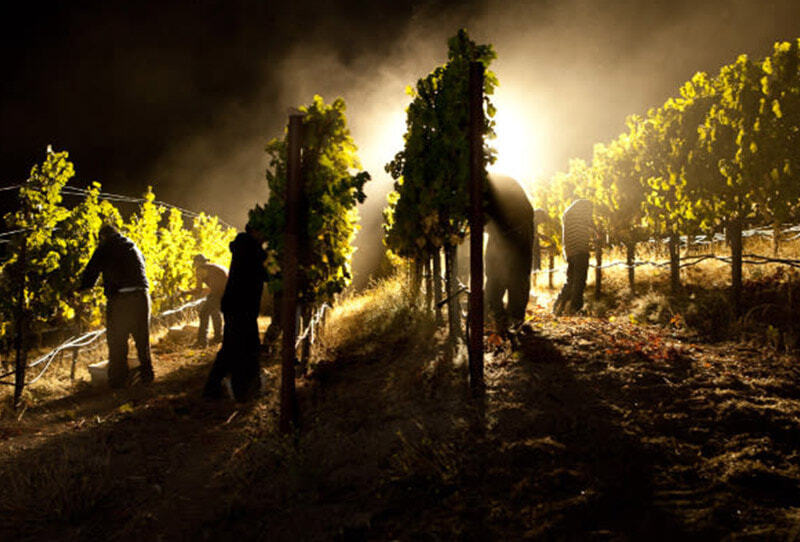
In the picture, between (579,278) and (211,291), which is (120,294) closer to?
(211,291)

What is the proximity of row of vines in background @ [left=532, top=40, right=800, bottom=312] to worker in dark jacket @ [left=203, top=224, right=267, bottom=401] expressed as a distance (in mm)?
7780

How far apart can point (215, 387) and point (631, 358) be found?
5.03 m

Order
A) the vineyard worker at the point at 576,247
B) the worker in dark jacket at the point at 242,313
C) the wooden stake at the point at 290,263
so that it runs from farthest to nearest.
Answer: the vineyard worker at the point at 576,247, the worker in dark jacket at the point at 242,313, the wooden stake at the point at 290,263

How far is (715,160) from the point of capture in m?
7.95

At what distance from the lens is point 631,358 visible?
4.39m

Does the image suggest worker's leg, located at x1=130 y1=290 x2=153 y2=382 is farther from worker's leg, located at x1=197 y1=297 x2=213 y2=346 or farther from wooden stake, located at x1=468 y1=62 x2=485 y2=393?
wooden stake, located at x1=468 y1=62 x2=485 y2=393

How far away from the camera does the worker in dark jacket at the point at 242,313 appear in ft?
16.7

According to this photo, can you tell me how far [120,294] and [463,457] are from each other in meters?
5.77

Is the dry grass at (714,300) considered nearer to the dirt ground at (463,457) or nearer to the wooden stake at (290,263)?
the dirt ground at (463,457)

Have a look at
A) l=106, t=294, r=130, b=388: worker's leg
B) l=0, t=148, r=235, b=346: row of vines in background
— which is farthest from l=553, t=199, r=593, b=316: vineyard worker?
l=0, t=148, r=235, b=346: row of vines in background

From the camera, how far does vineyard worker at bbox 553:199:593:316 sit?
325 inches

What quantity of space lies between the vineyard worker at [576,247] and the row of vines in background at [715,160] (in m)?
2.27

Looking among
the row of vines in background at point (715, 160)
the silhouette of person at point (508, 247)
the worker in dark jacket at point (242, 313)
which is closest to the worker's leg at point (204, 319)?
the worker in dark jacket at point (242, 313)

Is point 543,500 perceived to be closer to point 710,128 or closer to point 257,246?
point 257,246
